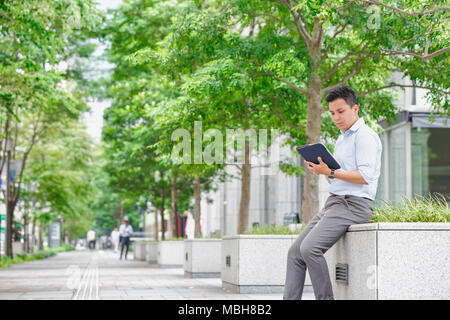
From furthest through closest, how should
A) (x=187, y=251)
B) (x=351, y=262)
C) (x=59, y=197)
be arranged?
1. (x=59, y=197)
2. (x=187, y=251)
3. (x=351, y=262)

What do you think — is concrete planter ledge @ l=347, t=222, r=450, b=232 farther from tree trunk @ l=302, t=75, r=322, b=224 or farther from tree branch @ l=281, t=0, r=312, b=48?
tree branch @ l=281, t=0, r=312, b=48

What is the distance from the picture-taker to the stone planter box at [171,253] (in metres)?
23.2

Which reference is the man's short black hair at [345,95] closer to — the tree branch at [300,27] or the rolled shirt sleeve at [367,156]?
the rolled shirt sleeve at [367,156]

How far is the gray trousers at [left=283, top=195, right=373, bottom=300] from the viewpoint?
5789mm

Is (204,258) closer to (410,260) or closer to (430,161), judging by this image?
(430,161)

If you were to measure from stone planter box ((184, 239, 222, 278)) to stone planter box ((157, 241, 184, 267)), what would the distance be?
614 centimetres

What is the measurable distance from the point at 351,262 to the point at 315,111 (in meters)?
6.01

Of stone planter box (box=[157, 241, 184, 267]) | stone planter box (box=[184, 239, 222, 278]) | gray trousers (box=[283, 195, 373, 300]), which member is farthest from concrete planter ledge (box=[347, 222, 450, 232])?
stone planter box (box=[157, 241, 184, 267])

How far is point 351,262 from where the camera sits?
6.20 meters

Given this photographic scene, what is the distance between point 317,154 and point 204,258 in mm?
11621

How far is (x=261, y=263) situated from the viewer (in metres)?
11.4

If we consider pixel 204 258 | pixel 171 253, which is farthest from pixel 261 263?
pixel 171 253
